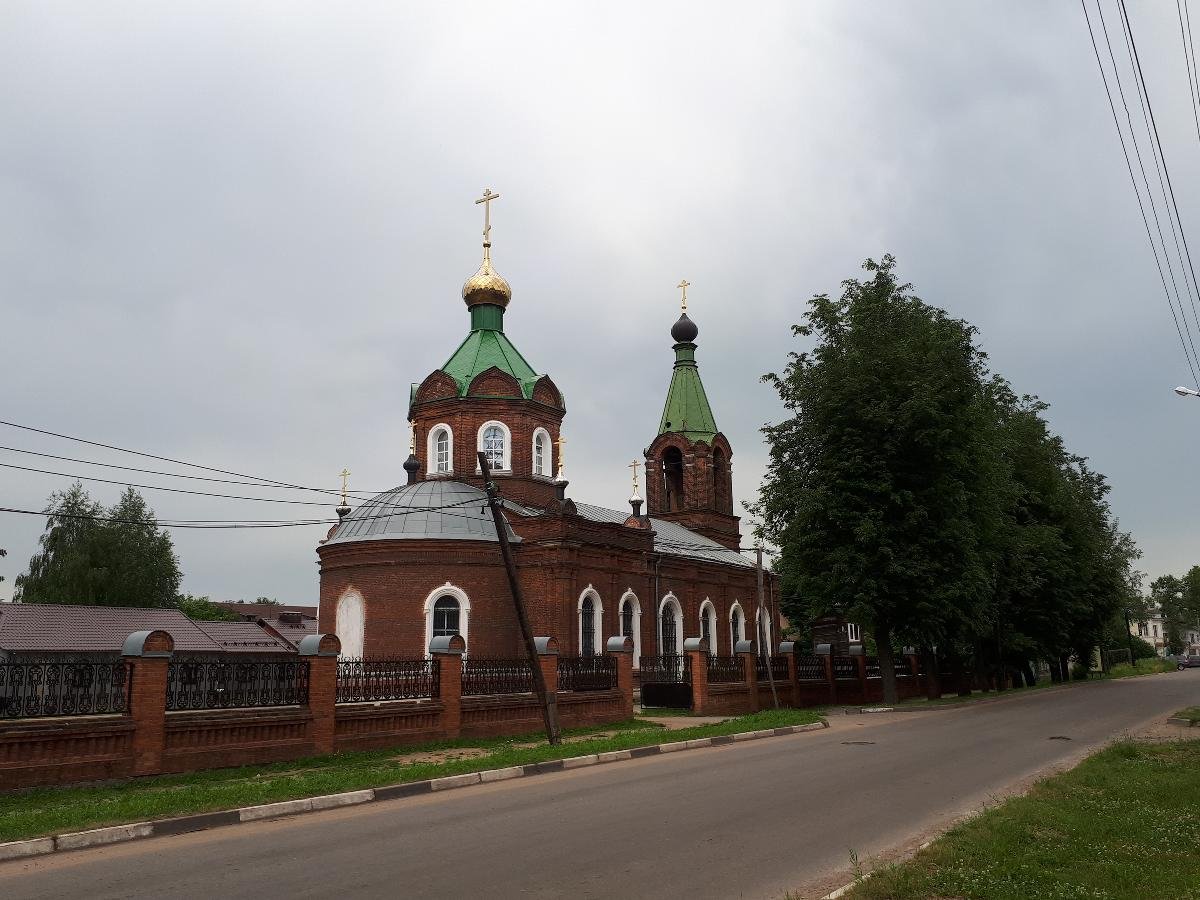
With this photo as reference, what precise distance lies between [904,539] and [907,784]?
1509 cm

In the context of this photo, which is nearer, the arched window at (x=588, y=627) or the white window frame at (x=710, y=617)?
the arched window at (x=588, y=627)

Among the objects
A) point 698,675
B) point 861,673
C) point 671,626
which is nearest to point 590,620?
point 698,675

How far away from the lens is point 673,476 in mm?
44219

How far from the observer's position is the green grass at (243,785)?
30.1ft

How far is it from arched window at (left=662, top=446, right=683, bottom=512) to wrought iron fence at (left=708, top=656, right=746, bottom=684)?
17.4 metres

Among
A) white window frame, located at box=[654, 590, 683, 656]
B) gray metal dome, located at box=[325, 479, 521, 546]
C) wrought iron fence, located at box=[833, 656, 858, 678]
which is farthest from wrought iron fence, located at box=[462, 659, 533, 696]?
white window frame, located at box=[654, 590, 683, 656]

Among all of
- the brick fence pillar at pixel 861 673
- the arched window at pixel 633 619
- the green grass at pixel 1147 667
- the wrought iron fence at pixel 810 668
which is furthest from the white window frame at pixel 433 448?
the green grass at pixel 1147 667

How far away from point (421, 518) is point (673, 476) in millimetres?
18940

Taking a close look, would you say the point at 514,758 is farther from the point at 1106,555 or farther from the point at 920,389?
the point at 1106,555

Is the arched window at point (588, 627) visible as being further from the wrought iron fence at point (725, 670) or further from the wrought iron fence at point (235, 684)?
the wrought iron fence at point (235, 684)

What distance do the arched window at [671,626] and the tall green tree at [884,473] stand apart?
8.12 metres

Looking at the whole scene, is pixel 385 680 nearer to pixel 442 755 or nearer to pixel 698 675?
pixel 442 755

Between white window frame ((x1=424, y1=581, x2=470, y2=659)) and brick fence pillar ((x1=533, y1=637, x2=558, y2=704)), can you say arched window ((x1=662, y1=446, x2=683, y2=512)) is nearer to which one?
white window frame ((x1=424, y1=581, x2=470, y2=659))

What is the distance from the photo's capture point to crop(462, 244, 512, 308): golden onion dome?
33.8m
